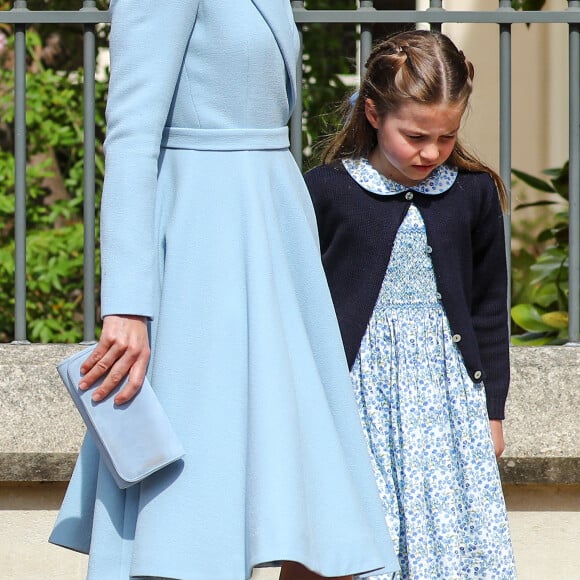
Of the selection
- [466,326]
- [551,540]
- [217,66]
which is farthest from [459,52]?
[551,540]

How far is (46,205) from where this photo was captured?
5.61 meters

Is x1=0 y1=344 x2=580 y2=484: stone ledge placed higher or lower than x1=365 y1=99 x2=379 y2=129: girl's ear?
lower

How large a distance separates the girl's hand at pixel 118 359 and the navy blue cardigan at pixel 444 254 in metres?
0.74

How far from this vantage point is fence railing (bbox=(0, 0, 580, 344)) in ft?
11.1

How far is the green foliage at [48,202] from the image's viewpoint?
5.20 meters

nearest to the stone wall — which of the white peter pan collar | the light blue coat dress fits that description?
the white peter pan collar

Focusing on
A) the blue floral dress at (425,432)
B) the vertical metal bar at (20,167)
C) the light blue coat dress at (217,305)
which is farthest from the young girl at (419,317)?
the vertical metal bar at (20,167)

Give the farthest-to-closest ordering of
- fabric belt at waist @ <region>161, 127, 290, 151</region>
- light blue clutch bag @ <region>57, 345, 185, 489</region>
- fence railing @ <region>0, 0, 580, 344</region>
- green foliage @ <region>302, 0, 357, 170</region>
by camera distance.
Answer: green foliage @ <region>302, 0, 357, 170</region> < fence railing @ <region>0, 0, 580, 344</region> < fabric belt at waist @ <region>161, 127, 290, 151</region> < light blue clutch bag @ <region>57, 345, 185, 489</region>

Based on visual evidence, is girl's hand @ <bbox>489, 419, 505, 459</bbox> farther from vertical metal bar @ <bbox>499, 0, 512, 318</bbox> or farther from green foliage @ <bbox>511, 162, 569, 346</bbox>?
green foliage @ <bbox>511, 162, 569, 346</bbox>

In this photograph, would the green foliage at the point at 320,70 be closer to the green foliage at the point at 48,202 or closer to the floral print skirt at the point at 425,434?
the green foliage at the point at 48,202

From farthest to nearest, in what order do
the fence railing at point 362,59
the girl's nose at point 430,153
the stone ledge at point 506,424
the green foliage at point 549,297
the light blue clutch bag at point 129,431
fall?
1. the green foliage at point 549,297
2. the fence railing at point 362,59
3. the stone ledge at point 506,424
4. the girl's nose at point 430,153
5. the light blue clutch bag at point 129,431

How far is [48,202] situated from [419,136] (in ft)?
11.0

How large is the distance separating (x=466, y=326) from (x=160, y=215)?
85 centimetres

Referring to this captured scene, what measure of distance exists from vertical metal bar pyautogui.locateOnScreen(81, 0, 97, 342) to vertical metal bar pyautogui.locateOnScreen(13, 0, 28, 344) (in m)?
0.17
